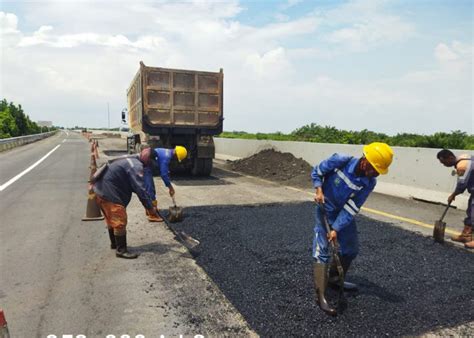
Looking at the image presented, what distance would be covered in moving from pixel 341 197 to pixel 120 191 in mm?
2901

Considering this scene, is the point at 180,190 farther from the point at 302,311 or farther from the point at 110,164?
the point at 302,311

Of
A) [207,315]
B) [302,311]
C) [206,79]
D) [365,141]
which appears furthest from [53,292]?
[365,141]

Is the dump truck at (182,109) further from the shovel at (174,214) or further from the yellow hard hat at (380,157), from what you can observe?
the yellow hard hat at (380,157)

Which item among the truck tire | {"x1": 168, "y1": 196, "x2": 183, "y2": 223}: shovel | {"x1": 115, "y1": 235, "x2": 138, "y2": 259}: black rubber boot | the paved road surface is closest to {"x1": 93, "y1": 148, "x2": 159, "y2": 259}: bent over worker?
{"x1": 115, "y1": 235, "x2": 138, "y2": 259}: black rubber boot

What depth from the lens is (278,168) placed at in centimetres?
1282

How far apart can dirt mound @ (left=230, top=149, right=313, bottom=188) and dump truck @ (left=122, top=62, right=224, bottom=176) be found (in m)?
2.25

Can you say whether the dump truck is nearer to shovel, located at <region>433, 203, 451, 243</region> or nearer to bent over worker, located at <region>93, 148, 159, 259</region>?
bent over worker, located at <region>93, 148, 159, 259</region>

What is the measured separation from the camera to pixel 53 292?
363cm

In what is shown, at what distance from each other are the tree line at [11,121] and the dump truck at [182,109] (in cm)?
3073

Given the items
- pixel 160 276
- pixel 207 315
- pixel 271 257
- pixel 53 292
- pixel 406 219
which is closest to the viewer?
pixel 207 315

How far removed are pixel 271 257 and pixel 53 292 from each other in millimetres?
2539

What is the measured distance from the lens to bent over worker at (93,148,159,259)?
4.66 m

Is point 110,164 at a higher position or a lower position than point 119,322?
higher

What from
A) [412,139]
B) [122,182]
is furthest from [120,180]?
[412,139]
